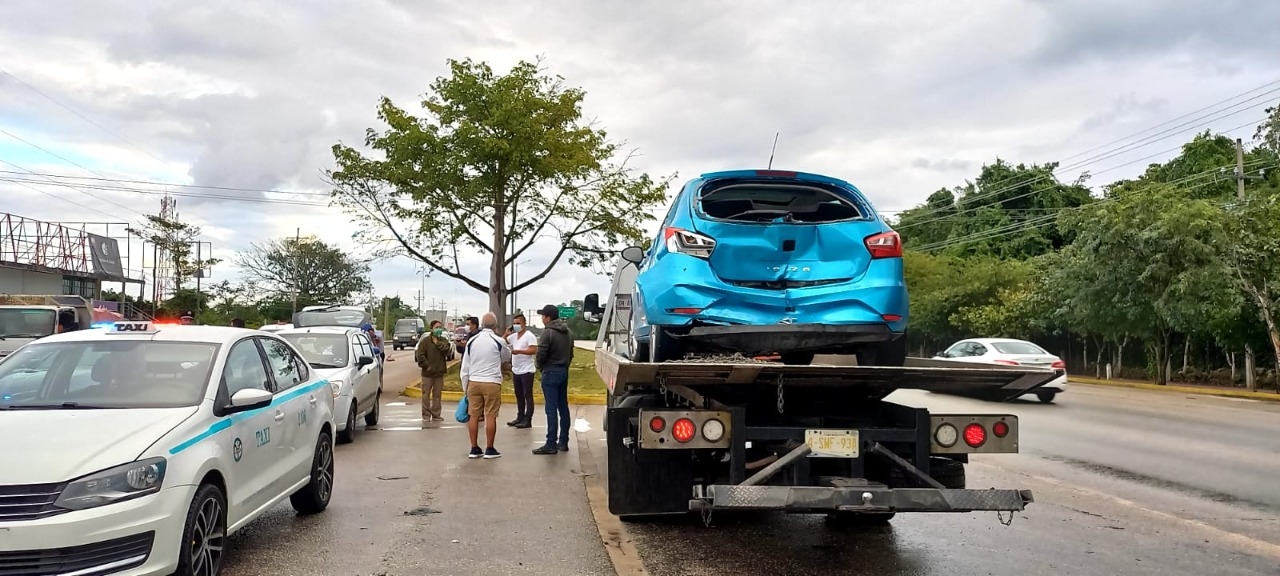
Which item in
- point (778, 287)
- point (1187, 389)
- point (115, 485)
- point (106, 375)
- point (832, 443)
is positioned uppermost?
point (778, 287)

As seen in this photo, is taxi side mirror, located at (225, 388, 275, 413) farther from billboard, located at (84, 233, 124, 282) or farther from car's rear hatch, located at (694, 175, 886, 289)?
billboard, located at (84, 233, 124, 282)

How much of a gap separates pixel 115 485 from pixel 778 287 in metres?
3.77

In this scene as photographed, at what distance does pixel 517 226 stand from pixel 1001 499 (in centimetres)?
2060

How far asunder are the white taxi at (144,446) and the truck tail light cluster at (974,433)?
13.3 ft

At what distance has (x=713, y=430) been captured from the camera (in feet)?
18.3

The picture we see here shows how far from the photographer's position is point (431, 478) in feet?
30.6

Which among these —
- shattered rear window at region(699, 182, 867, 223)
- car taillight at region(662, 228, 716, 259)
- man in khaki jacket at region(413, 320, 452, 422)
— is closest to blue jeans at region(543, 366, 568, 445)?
man in khaki jacket at region(413, 320, 452, 422)

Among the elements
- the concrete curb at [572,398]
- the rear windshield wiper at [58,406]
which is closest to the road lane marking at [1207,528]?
the rear windshield wiper at [58,406]

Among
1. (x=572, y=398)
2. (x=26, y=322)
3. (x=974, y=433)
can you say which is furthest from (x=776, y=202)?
(x=26, y=322)

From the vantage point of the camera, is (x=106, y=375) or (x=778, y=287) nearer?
(x=106, y=375)

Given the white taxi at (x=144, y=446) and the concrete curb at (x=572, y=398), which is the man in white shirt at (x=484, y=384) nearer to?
the white taxi at (x=144, y=446)

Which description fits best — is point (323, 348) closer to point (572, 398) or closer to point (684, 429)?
point (572, 398)

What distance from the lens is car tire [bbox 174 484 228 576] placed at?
4895 millimetres

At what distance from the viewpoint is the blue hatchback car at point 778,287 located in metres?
5.92
